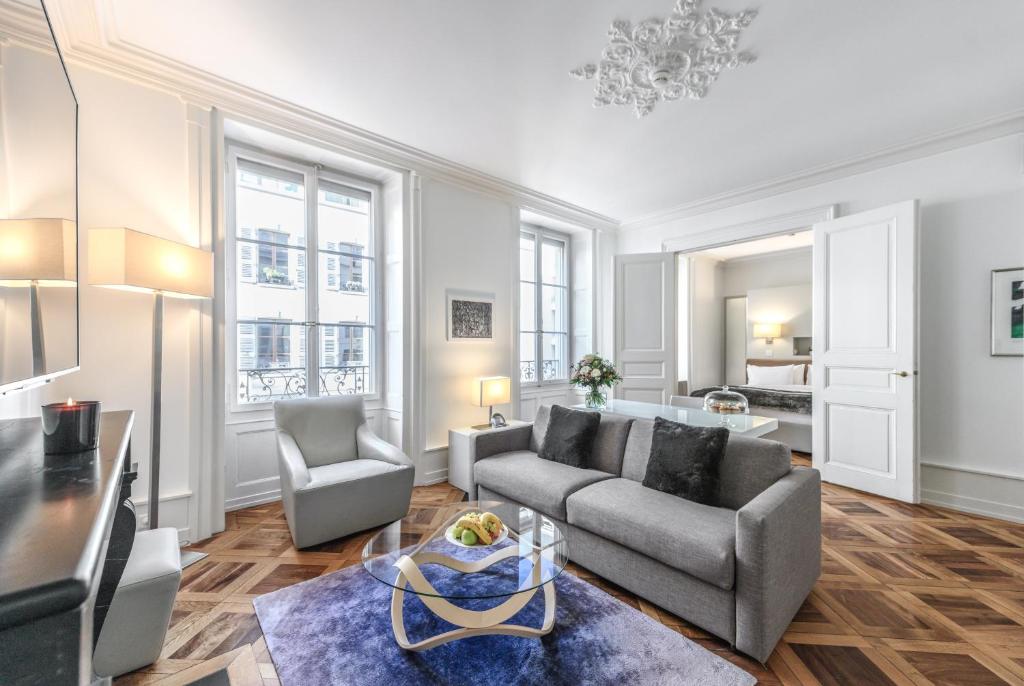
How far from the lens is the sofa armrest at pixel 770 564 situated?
161 cm

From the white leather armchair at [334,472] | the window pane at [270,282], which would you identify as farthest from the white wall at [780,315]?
the window pane at [270,282]

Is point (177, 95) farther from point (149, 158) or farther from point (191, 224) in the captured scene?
point (191, 224)

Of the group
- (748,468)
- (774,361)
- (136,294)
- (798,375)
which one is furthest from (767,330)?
(136,294)

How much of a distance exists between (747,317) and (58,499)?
7806mm

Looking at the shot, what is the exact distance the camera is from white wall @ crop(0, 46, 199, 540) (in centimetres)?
229

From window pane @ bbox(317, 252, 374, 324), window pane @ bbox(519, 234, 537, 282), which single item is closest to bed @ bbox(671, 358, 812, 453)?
window pane @ bbox(519, 234, 537, 282)

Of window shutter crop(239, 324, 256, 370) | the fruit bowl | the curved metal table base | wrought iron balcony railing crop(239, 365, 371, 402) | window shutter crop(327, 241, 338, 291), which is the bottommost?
the curved metal table base

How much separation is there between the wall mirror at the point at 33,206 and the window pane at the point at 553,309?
14.2ft

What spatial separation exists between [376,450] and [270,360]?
1.19 m

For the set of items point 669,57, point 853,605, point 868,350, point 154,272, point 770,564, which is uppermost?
point 669,57

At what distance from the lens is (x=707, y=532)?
5.82 feet

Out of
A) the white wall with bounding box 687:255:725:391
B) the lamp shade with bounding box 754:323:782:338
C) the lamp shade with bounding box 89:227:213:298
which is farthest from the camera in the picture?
the white wall with bounding box 687:255:725:391

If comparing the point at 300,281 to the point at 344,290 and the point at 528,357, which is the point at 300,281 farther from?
the point at 528,357

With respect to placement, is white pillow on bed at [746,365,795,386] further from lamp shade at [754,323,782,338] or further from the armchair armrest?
the armchair armrest
